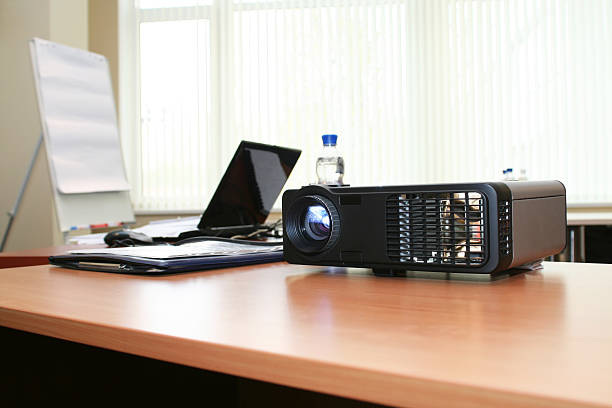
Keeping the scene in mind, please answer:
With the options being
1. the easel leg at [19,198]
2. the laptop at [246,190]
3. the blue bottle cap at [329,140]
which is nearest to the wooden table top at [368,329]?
the blue bottle cap at [329,140]

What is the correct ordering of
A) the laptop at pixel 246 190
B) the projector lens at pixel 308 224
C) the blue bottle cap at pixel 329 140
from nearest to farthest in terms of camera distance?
the projector lens at pixel 308 224
the blue bottle cap at pixel 329 140
the laptop at pixel 246 190

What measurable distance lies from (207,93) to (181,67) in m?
0.30

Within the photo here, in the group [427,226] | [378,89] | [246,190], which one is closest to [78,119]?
[246,190]

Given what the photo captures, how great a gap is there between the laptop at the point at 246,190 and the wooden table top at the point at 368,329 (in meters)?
0.83

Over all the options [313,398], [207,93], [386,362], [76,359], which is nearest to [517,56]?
[207,93]

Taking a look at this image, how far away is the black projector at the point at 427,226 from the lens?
0.66m

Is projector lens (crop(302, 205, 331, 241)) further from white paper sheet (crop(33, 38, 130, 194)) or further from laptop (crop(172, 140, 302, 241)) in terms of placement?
white paper sheet (crop(33, 38, 130, 194))

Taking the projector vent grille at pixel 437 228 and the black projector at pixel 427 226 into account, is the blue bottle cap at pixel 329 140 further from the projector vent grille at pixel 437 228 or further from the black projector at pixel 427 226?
the projector vent grille at pixel 437 228

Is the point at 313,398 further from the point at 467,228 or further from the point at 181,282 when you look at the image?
the point at 467,228

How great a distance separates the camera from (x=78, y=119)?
3.27 metres

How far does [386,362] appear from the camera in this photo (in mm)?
352

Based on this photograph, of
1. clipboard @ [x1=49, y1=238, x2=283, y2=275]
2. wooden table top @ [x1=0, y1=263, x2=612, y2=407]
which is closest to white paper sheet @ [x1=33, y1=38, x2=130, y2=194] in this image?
clipboard @ [x1=49, y1=238, x2=283, y2=275]

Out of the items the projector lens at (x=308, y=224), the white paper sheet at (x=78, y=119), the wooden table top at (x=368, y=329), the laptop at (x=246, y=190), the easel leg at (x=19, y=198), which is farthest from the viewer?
the easel leg at (x=19, y=198)

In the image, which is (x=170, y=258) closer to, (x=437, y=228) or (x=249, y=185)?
(x=437, y=228)
